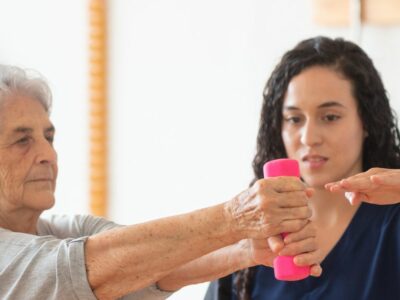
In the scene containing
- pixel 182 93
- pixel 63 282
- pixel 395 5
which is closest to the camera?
pixel 63 282

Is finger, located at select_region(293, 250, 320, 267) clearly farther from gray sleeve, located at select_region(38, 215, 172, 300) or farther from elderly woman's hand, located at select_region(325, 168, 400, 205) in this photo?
gray sleeve, located at select_region(38, 215, 172, 300)

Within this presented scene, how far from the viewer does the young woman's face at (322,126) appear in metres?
1.59

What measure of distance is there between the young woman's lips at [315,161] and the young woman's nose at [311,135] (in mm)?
35

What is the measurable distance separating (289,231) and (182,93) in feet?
4.37

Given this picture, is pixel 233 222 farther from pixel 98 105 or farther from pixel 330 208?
pixel 98 105

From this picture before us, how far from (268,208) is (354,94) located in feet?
2.12

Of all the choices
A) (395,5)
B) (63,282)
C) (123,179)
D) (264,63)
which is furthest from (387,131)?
(123,179)

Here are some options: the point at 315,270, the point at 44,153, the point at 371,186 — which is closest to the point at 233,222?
the point at 315,270

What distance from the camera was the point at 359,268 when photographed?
152 cm

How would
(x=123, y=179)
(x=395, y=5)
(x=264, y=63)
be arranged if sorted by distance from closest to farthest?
1. (x=395, y=5)
2. (x=264, y=63)
3. (x=123, y=179)

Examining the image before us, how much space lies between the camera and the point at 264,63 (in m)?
2.23

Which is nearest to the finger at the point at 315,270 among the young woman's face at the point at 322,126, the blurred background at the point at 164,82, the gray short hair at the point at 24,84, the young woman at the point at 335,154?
the young woman at the point at 335,154

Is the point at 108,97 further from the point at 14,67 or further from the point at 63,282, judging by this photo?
the point at 63,282

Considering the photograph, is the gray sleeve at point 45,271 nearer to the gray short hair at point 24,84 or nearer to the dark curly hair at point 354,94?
the gray short hair at point 24,84
